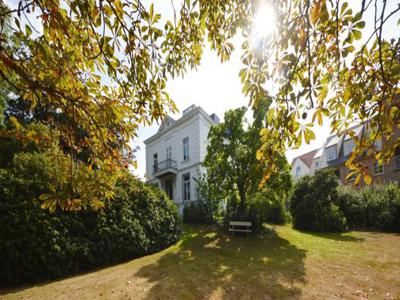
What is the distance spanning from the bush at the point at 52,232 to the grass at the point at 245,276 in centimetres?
43

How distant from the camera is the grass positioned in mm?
4168

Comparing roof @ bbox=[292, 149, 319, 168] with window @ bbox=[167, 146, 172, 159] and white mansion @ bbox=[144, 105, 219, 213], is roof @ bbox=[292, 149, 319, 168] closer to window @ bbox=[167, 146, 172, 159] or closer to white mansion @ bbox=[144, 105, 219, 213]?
white mansion @ bbox=[144, 105, 219, 213]

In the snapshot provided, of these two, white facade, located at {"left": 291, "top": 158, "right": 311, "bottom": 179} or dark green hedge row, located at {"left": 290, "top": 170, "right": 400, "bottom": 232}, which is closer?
dark green hedge row, located at {"left": 290, "top": 170, "right": 400, "bottom": 232}

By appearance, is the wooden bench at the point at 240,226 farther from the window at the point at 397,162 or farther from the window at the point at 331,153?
the window at the point at 331,153

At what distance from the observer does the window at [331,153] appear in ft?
84.0

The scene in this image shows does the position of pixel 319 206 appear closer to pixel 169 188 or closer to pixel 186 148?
pixel 186 148

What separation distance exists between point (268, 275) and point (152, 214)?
15.7 ft

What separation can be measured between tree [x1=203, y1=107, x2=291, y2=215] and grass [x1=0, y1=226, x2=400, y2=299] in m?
3.36

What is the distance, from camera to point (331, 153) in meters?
26.0

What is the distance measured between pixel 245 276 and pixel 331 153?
26.0 m

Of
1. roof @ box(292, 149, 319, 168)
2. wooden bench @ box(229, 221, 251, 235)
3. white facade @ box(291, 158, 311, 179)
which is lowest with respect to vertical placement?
wooden bench @ box(229, 221, 251, 235)

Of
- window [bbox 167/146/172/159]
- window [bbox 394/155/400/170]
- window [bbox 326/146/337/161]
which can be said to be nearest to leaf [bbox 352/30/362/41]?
window [bbox 167/146/172/159]

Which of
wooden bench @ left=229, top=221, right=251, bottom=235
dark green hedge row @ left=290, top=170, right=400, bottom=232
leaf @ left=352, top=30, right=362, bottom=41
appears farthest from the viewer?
dark green hedge row @ left=290, top=170, right=400, bottom=232

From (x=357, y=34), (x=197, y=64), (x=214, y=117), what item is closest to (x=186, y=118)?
(x=214, y=117)
